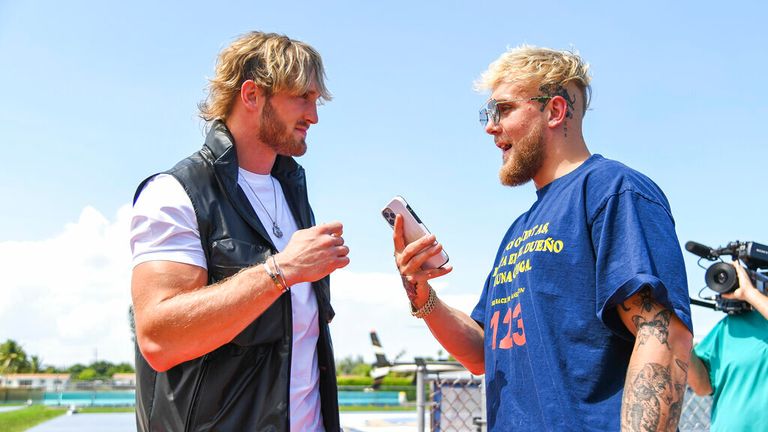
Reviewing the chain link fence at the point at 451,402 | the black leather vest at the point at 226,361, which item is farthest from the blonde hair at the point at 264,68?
the chain link fence at the point at 451,402

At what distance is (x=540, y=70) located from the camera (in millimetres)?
3094

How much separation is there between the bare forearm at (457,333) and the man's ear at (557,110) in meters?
0.99

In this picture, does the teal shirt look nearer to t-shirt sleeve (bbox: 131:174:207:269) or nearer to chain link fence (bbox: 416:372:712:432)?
chain link fence (bbox: 416:372:712:432)

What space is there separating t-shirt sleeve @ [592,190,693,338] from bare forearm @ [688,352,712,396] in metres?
2.70

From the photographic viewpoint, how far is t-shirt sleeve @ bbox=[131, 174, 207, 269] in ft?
8.00

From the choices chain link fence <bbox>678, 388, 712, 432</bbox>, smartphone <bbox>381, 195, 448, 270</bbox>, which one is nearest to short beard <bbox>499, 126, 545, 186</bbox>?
smartphone <bbox>381, 195, 448, 270</bbox>

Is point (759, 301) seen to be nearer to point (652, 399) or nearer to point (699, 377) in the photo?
point (699, 377)

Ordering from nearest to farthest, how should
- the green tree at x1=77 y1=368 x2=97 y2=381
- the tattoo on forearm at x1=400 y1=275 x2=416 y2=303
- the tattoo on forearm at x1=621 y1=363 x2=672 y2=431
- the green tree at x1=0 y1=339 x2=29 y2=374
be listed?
1. the tattoo on forearm at x1=621 y1=363 x2=672 y2=431
2. the tattoo on forearm at x1=400 y1=275 x2=416 y2=303
3. the green tree at x1=77 y1=368 x2=97 y2=381
4. the green tree at x1=0 y1=339 x2=29 y2=374

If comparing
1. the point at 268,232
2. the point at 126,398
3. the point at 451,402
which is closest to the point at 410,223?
the point at 268,232

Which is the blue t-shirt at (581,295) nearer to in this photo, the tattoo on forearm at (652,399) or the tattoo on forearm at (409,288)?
the tattoo on forearm at (652,399)

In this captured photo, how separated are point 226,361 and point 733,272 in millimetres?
3790

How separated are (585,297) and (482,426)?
3.78 metres

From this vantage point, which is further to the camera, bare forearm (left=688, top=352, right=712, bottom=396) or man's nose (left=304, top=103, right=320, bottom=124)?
bare forearm (left=688, top=352, right=712, bottom=396)

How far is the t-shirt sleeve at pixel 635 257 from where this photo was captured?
7.40 feet
